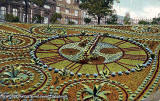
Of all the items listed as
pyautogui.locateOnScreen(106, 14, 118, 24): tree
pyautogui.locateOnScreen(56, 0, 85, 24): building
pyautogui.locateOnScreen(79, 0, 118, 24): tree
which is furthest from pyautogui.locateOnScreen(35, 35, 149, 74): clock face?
pyautogui.locateOnScreen(56, 0, 85, 24): building

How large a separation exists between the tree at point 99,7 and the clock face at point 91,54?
1403cm

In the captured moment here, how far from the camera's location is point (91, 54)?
9711mm

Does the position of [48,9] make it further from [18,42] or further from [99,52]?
[99,52]

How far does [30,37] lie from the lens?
1204 centimetres

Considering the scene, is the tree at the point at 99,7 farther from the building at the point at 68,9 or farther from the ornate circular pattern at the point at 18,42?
the ornate circular pattern at the point at 18,42

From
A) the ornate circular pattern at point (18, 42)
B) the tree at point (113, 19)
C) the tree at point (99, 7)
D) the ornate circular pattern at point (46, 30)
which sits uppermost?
the tree at point (99, 7)

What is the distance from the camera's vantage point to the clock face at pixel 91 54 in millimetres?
8906

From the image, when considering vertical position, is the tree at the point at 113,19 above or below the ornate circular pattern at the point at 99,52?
above

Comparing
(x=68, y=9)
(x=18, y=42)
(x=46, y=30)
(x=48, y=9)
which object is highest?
(x=68, y=9)

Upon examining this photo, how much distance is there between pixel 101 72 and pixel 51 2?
3104cm

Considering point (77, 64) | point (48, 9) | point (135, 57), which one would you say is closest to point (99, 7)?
point (48, 9)

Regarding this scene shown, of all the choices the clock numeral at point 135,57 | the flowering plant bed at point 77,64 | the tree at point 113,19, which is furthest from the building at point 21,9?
the clock numeral at point 135,57

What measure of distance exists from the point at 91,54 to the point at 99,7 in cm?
1681

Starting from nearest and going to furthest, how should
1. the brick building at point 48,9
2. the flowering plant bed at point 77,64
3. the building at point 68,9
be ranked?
the flowering plant bed at point 77,64
the brick building at point 48,9
the building at point 68,9
